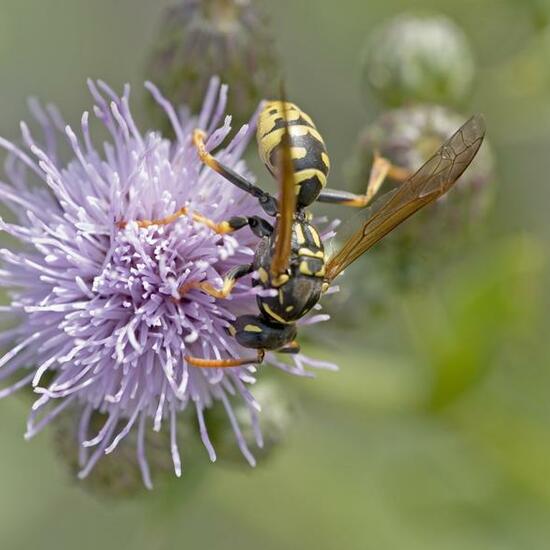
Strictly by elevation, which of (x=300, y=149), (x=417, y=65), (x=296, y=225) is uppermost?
(x=417, y=65)

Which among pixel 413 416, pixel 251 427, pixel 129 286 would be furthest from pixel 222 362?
pixel 413 416

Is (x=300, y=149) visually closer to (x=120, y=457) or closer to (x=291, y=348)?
(x=291, y=348)

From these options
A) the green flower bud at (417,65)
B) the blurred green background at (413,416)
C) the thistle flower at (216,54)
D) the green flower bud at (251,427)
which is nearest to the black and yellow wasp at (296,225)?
the green flower bud at (251,427)

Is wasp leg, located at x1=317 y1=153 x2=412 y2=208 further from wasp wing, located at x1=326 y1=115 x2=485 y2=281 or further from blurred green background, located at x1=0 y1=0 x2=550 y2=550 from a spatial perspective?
blurred green background, located at x1=0 y1=0 x2=550 y2=550

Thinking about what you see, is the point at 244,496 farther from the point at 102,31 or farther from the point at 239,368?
the point at 102,31

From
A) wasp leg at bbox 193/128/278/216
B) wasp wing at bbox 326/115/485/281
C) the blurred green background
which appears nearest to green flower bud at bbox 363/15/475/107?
the blurred green background

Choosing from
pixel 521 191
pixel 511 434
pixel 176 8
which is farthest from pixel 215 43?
pixel 521 191
